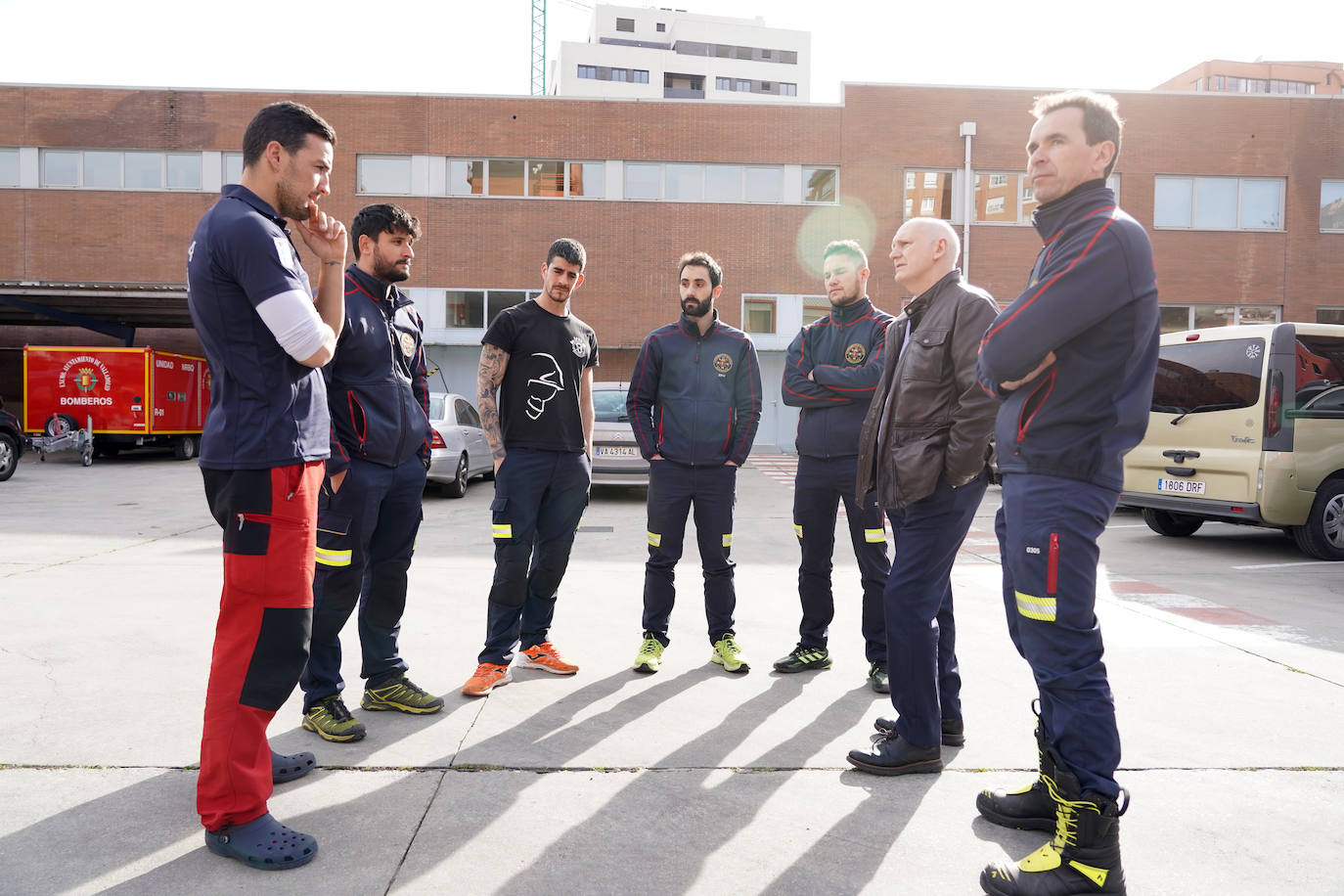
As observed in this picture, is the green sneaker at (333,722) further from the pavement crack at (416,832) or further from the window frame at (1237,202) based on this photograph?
the window frame at (1237,202)

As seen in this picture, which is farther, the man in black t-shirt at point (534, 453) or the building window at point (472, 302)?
the building window at point (472, 302)

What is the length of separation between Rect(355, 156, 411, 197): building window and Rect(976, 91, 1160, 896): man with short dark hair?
2480cm

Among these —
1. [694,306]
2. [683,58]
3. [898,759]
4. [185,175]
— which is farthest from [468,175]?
[683,58]

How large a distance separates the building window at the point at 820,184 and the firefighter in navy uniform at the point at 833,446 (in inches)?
858

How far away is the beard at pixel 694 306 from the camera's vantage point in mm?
4652

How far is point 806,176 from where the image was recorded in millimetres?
25359

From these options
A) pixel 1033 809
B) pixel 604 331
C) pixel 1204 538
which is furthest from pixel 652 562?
pixel 604 331

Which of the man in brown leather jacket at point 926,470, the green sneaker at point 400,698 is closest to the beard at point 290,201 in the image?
Answer: the green sneaker at point 400,698

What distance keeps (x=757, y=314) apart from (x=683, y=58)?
5714 cm

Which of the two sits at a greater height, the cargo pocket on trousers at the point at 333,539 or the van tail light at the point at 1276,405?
the van tail light at the point at 1276,405

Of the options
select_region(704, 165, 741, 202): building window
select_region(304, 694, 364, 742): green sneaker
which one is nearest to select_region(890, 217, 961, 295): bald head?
select_region(304, 694, 364, 742): green sneaker

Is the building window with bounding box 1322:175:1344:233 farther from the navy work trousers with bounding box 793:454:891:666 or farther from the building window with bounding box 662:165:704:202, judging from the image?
the navy work trousers with bounding box 793:454:891:666

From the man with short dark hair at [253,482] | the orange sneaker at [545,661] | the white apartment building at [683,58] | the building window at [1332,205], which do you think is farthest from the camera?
the white apartment building at [683,58]

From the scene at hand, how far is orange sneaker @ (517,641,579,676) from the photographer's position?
173 inches
